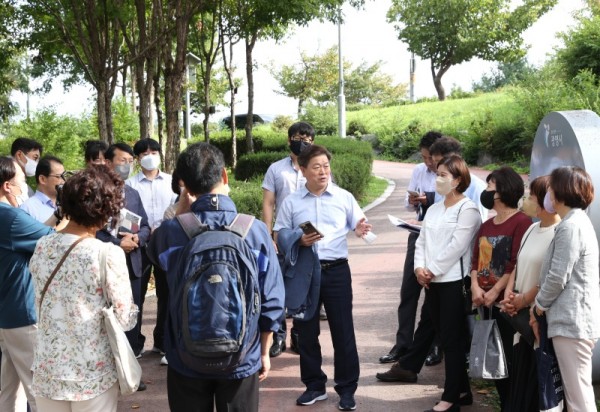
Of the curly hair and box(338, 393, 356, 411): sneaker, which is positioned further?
box(338, 393, 356, 411): sneaker

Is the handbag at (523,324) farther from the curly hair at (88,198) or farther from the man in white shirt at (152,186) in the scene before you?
the man in white shirt at (152,186)

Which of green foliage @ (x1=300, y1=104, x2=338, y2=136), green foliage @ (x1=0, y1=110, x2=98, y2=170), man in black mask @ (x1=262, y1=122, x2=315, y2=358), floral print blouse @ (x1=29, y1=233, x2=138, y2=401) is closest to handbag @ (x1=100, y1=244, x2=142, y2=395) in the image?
floral print blouse @ (x1=29, y1=233, x2=138, y2=401)

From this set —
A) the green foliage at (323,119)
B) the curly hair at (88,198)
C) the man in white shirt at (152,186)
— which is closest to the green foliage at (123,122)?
the green foliage at (323,119)

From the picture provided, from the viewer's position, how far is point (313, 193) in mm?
5770

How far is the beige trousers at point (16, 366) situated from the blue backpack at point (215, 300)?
1.68 metres

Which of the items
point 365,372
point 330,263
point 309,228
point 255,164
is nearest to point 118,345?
point 309,228

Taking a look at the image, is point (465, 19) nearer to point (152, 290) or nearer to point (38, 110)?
point (38, 110)

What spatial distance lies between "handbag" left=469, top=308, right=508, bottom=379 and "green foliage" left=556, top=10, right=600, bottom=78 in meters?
19.3

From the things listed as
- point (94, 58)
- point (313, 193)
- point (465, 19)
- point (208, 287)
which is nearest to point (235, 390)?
point (208, 287)

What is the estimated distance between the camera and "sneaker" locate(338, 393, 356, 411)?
5691 mm

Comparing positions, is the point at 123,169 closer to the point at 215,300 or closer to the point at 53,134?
the point at 215,300

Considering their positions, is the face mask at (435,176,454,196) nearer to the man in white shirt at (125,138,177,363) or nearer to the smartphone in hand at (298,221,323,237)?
the smartphone in hand at (298,221,323,237)

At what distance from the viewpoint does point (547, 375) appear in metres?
4.55

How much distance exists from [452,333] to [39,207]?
10.7 ft
